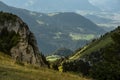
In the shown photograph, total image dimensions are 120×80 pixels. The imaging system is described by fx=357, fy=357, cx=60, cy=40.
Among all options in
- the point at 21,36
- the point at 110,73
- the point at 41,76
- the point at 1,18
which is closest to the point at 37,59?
the point at 21,36

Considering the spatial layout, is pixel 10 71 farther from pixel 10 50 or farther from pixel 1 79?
pixel 10 50

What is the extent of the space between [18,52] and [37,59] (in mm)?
9333

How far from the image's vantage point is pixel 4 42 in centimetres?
6022

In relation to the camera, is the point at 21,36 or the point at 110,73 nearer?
the point at 110,73

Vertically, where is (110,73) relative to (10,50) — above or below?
below

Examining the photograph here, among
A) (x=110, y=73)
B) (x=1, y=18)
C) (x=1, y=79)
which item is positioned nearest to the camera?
(x=1, y=79)

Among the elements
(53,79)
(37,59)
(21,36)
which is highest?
(21,36)

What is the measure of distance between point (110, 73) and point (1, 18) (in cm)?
3164

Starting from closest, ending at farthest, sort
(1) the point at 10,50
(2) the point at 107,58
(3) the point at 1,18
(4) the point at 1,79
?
(4) the point at 1,79 < (1) the point at 10,50 < (3) the point at 1,18 < (2) the point at 107,58

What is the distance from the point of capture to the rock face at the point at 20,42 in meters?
62.4

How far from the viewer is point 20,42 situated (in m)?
64.4

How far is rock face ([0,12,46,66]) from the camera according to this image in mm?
62375

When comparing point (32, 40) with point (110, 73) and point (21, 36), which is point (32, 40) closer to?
point (21, 36)

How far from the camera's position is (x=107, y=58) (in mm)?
81688
